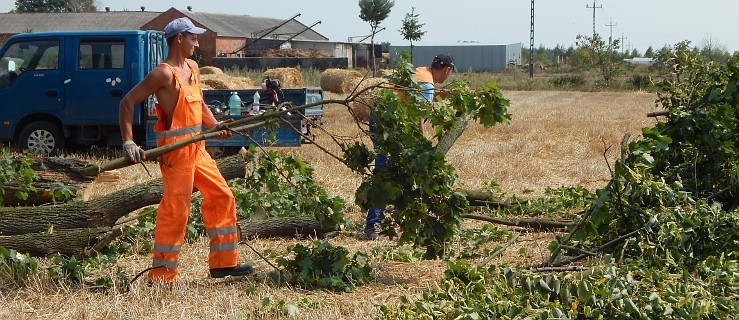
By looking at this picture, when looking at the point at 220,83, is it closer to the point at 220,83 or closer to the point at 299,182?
the point at 220,83

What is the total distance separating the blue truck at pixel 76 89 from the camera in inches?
594

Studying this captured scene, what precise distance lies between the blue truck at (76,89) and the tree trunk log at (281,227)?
246 inches

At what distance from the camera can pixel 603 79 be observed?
159 ft

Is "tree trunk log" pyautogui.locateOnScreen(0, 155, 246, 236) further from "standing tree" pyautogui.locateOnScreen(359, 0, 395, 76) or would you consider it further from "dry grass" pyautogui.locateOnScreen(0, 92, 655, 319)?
"standing tree" pyautogui.locateOnScreen(359, 0, 395, 76)

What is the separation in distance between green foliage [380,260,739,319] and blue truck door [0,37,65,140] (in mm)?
11190

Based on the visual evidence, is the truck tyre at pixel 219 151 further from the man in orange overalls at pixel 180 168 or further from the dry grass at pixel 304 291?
the man in orange overalls at pixel 180 168

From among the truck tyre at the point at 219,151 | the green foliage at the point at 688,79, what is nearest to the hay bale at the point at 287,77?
the truck tyre at the point at 219,151

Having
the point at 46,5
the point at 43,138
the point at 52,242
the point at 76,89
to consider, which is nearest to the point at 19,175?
the point at 52,242

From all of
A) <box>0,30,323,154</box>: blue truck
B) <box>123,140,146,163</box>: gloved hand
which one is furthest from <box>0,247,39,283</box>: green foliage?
<box>0,30,323,154</box>: blue truck

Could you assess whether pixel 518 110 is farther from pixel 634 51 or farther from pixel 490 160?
pixel 634 51

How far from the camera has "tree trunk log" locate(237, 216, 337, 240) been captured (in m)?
8.48

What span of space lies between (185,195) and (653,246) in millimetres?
2903

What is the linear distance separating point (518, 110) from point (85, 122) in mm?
14837

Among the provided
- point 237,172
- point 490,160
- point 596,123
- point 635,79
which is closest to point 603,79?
point 635,79
